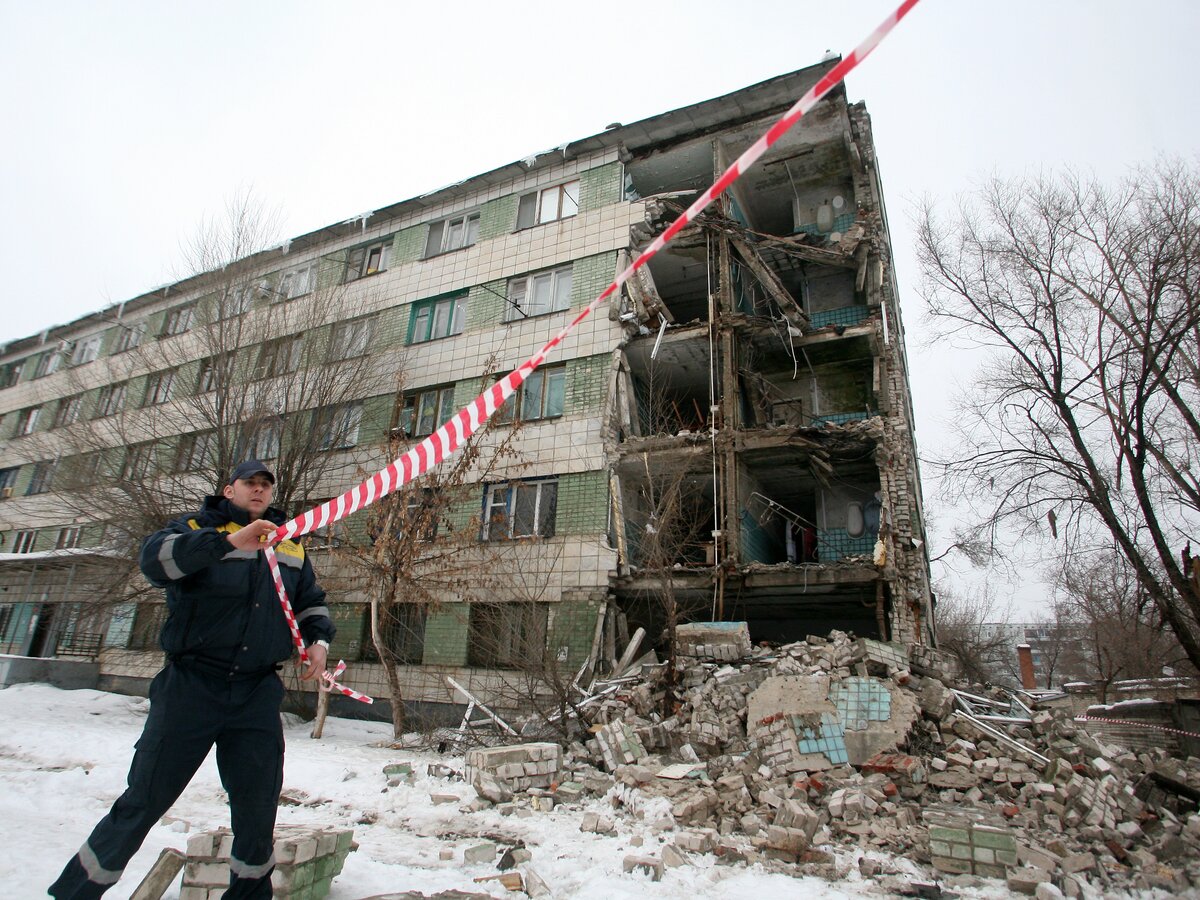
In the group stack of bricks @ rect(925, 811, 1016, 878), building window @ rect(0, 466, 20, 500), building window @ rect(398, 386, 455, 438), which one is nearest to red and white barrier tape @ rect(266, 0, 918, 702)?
stack of bricks @ rect(925, 811, 1016, 878)

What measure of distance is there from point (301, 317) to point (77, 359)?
18504 millimetres

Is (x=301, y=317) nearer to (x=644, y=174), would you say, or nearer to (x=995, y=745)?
(x=644, y=174)

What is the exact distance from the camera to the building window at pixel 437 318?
18.5 meters

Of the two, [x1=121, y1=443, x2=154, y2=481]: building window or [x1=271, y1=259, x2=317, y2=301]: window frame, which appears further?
[x1=271, y1=259, x2=317, y2=301]: window frame

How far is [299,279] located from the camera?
21.9 metres

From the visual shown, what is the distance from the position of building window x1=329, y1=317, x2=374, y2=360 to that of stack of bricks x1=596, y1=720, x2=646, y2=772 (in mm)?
11404

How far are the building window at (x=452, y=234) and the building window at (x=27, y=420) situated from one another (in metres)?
20.9

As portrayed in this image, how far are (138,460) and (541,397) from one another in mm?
9514

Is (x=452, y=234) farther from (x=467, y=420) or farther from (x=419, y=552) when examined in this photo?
(x=467, y=420)

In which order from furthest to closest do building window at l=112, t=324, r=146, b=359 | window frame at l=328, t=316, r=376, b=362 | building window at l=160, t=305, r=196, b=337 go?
1. building window at l=112, t=324, r=146, b=359
2. building window at l=160, t=305, r=196, b=337
3. window frame at l=328, t=316, r=376, b=362

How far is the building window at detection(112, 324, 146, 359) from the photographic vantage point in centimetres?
2472

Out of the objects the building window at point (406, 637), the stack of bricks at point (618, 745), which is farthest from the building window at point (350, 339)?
the stack of bricks at point (618, 745)

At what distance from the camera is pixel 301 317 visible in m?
16.1

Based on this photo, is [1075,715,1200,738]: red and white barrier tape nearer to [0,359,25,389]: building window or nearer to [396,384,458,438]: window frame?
[396,384,458,438]: window frame
